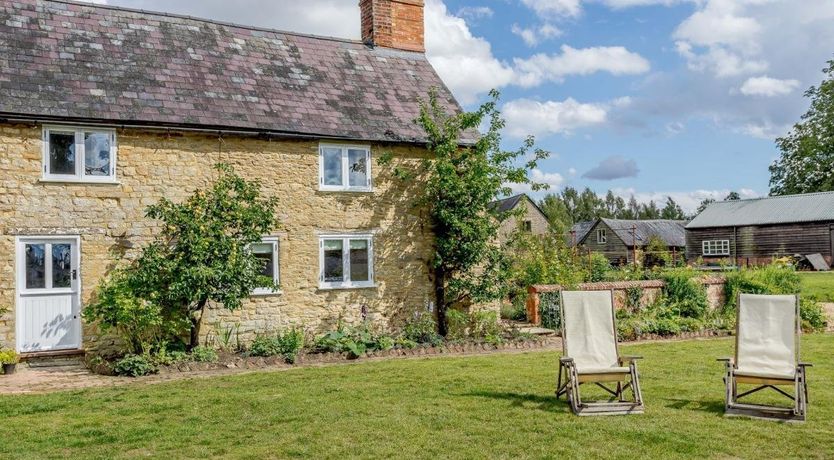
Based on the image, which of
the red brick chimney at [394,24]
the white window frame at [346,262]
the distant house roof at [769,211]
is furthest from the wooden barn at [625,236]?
the white window frame at [346,262]

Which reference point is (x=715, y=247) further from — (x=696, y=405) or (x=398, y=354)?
(x=696, y=405)

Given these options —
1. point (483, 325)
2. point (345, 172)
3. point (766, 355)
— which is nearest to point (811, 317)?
point (483, 325)

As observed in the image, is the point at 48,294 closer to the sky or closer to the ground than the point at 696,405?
closer to the sky

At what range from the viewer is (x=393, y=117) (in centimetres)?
1600

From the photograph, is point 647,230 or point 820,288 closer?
point 820,288

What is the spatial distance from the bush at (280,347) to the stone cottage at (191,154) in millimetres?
1004

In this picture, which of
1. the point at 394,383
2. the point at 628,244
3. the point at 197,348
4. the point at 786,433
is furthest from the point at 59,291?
the point at 628,244

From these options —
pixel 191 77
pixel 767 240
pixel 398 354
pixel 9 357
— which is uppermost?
pixel 191 77

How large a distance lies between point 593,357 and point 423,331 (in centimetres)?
628

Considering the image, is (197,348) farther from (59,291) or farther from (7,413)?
(7,413)

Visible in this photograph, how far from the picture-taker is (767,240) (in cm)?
4122

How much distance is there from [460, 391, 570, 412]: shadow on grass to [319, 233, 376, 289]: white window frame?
248 inches

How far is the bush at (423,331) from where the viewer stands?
45.6ft

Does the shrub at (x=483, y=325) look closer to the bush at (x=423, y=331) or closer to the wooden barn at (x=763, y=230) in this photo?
the bush at (x=423, y=331)
